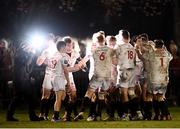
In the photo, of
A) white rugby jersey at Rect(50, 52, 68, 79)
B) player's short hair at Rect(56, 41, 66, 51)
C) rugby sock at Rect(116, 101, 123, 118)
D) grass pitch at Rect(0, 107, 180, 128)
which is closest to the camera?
grass pitch at Rect(0, 107, 180, 128)

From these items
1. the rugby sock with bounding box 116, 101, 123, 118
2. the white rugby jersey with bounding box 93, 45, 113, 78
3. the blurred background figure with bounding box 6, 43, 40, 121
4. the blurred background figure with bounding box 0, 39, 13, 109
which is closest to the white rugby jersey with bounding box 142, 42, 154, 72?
the white rugby jersey with bounding box 93, 45, 113, 78

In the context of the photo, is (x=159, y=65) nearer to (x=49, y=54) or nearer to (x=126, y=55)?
(x=126, y=55)

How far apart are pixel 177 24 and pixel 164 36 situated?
7.86 feet

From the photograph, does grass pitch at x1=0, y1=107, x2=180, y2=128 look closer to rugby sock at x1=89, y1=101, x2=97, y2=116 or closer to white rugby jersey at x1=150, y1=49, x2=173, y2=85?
rugby sock at x1=89, y1=101, x2=97, y2=116

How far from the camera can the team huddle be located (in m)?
18.8

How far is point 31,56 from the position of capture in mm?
18891

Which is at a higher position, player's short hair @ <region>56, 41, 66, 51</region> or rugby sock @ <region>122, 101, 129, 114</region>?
player's short hair @ <region>56, 41, 66, 51</region>

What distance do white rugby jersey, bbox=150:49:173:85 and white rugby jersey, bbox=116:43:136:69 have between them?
1.86ft

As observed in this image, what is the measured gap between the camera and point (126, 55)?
1883cm

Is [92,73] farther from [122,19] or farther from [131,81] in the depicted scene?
[122,19]

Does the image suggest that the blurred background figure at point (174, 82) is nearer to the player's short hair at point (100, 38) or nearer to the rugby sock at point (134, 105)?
the rugby sock at point (134, 105)

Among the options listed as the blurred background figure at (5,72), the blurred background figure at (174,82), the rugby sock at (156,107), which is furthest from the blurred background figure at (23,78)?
the blurred background figure at (174,82)

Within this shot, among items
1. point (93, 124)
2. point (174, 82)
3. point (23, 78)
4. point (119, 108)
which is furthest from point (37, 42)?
point (93, 124)

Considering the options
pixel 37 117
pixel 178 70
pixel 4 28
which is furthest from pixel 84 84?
pixel 4 28
